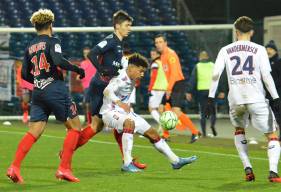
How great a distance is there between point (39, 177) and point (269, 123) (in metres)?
3.14

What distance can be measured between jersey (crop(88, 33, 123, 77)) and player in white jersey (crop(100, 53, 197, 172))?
23 cm

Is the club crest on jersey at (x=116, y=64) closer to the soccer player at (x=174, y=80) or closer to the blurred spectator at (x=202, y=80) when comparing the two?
the soccer player at (x=174, y=80)

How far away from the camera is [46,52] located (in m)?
11.1

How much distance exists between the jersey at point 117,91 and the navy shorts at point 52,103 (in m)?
1.20

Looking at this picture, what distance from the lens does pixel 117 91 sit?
12.5 meters

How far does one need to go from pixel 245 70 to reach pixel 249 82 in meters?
0.15

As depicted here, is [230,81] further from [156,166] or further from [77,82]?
[77,82]

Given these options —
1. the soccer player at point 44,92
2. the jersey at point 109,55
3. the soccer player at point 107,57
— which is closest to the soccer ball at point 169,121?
the soccer player at point 107,57

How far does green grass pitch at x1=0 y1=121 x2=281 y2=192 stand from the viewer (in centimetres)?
1080

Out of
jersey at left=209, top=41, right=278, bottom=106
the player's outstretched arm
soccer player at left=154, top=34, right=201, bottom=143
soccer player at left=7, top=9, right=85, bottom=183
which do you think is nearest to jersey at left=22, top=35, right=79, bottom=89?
soccer player at left=7, top=9, right=85, bottom=183

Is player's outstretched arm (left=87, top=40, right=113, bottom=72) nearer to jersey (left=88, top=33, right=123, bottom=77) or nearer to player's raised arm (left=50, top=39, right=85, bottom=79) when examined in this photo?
jersey (left=88, top=33, right=123, bottom=77)

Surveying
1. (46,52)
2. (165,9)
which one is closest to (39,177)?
(46,52)

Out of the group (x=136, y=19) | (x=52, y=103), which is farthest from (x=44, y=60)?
(x=136, y=19)

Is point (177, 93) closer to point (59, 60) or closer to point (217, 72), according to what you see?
point (217, 72)
